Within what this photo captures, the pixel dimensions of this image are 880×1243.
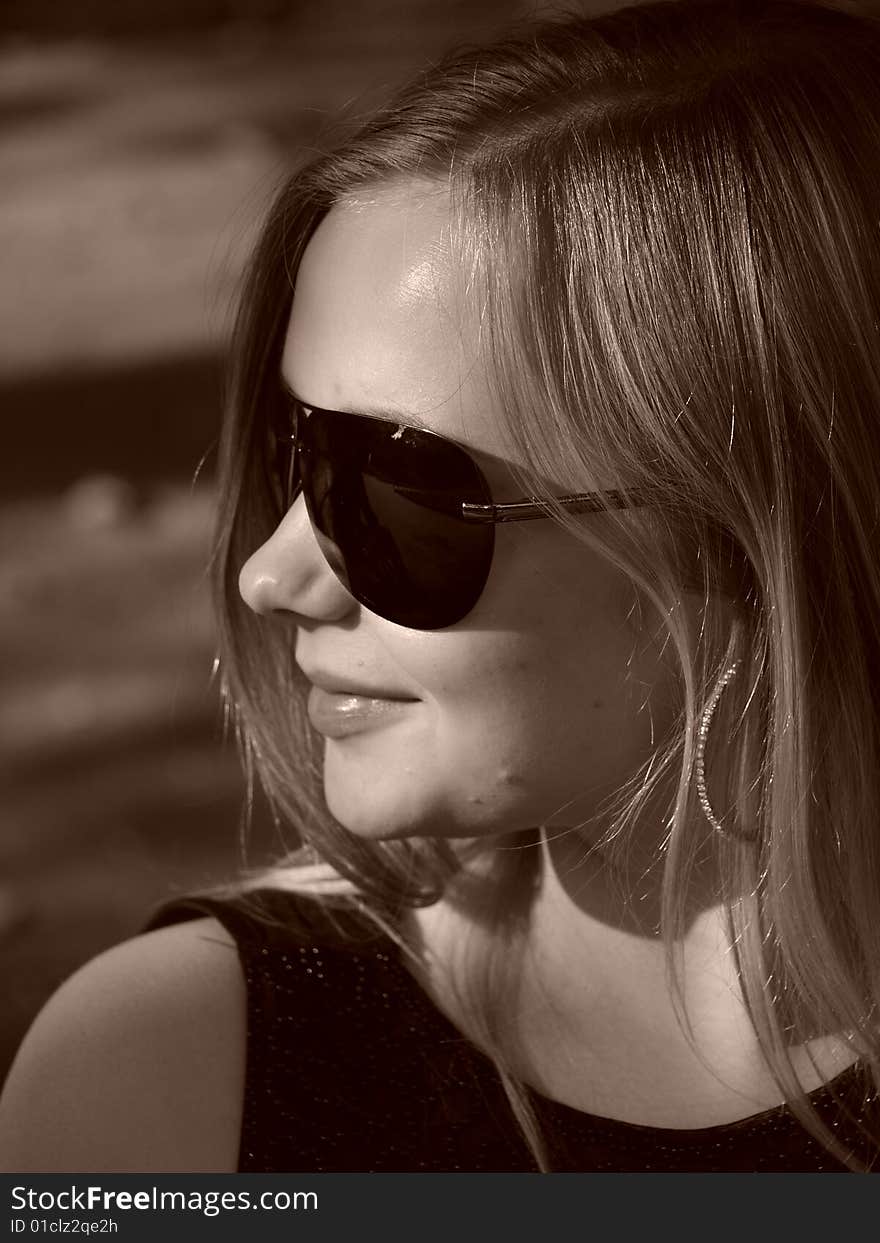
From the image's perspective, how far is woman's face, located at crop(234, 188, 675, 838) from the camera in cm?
126

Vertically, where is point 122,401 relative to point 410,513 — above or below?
below

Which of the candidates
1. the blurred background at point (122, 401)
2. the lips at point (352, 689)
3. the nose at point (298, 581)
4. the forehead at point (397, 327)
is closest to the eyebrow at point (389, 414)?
the forehead at point (397, 327)

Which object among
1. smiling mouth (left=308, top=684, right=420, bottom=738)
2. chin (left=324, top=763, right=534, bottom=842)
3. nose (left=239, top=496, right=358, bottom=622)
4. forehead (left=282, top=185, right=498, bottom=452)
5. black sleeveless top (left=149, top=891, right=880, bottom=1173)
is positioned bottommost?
black sleeveless top (left=149, top=891, right=880, bottom=1173)

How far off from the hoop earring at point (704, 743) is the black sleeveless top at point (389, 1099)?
294mm

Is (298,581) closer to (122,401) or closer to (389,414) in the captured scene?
(389,414)

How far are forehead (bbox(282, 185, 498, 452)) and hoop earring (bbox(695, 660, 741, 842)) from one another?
0.30 meters

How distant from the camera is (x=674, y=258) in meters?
1.24

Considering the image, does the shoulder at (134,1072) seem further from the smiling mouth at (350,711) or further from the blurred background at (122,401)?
the blurred background at (122,401)

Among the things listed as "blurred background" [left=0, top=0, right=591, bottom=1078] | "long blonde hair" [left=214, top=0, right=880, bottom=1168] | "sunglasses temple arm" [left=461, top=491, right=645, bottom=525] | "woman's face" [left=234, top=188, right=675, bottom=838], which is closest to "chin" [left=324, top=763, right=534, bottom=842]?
"woman's face" [left=234, top=188, right=675, bottom=838]

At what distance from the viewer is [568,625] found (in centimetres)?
128

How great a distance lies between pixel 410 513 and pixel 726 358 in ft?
0.97

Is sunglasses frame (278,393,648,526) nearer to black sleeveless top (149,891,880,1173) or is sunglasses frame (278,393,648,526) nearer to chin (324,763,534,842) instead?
chin (324,763,534,842)

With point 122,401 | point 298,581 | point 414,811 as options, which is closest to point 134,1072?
point 414,811

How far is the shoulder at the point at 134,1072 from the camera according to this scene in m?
1.36
